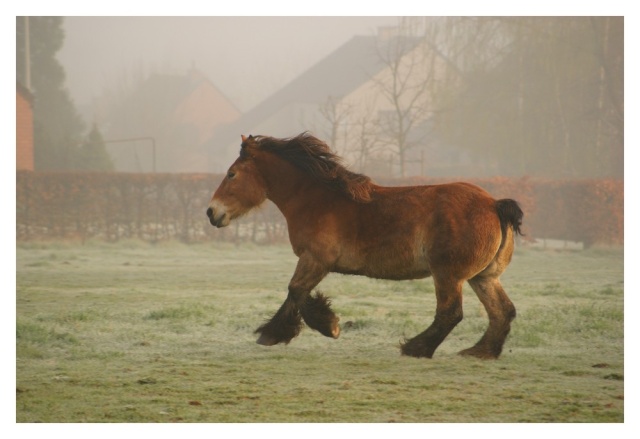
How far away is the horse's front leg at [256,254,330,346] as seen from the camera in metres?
8.70

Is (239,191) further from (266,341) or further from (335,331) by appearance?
(335,331)

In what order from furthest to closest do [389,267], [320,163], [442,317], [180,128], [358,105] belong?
[180,128], [358,105], [320,163], [389,267], [442,317]

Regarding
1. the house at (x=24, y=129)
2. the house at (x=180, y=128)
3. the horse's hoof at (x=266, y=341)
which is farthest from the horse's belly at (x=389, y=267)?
the house at (x=180, y=128)

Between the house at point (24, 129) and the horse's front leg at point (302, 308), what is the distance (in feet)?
82.5

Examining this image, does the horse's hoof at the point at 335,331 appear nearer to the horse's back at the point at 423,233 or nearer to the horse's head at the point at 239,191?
the horse's back at the point at 423,233

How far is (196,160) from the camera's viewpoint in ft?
225

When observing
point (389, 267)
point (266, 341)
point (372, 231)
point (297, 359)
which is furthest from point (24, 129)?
point (389, 267)

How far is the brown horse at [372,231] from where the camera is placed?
8398mm

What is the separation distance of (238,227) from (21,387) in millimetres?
15801

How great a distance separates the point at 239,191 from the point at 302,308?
1383 millimetres

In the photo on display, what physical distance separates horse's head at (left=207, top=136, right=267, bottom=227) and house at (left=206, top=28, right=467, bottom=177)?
27.3 metres

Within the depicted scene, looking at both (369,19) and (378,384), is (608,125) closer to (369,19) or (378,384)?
(369,19)

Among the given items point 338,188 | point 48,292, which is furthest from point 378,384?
point 48,292

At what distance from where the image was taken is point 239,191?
30.3 feet
